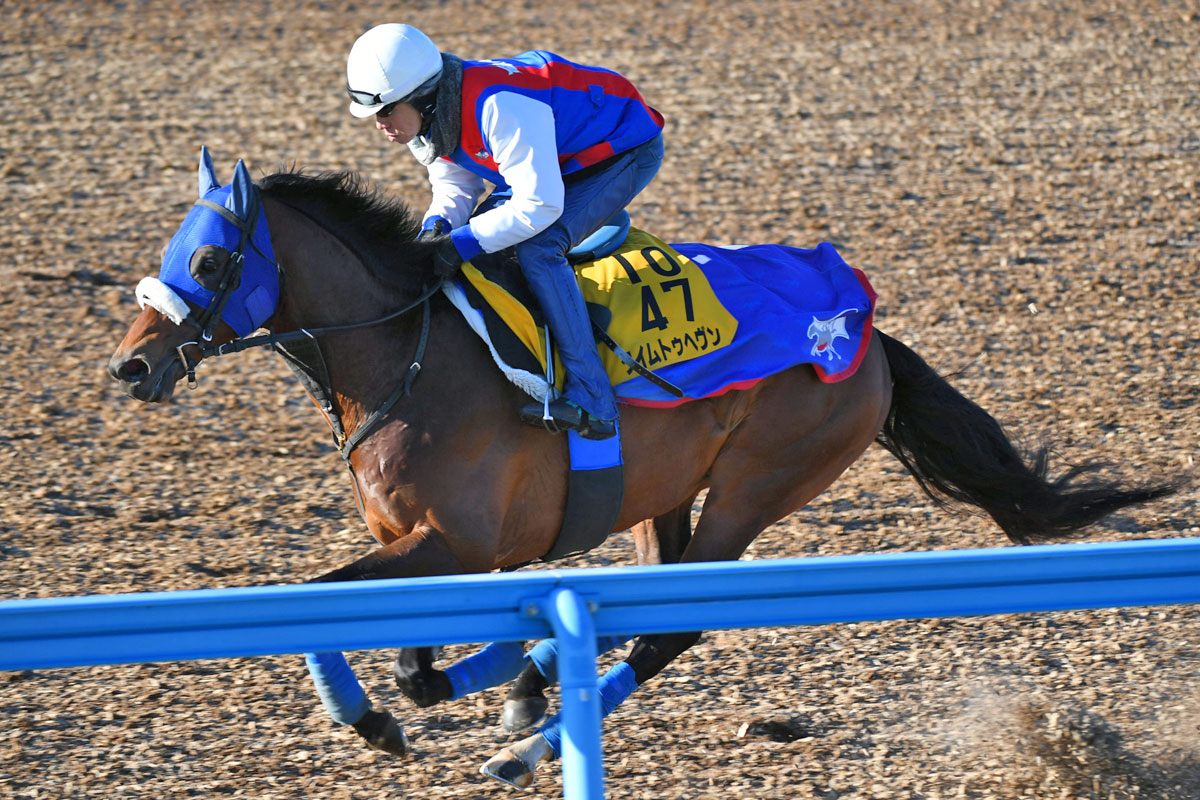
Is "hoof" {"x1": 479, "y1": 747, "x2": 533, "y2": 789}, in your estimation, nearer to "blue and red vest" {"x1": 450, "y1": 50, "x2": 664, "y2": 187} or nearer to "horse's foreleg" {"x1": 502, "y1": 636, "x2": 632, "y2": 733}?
"horse's foreleg" {"x1": 502, "y1": 636, "x2": 632, "y2": 733}

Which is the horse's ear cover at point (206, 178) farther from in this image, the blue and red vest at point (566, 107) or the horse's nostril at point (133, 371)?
the blue and red vest at point (566, 107)

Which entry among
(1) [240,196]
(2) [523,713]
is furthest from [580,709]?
(1) [240,196]

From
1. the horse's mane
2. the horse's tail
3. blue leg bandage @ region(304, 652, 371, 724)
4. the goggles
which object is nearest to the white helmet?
the goggles

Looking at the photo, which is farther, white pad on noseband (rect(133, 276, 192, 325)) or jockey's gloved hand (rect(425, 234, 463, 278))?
jockey's gloved hand (rect(425, 234, 463, 278))

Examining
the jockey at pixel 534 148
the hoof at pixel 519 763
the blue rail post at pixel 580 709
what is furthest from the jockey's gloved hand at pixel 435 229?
the blue rail post at pixel 580 709

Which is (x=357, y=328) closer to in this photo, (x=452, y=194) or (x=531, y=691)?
(x=452, y=194)

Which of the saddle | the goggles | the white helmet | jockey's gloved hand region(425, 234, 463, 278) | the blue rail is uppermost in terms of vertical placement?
the white helmet

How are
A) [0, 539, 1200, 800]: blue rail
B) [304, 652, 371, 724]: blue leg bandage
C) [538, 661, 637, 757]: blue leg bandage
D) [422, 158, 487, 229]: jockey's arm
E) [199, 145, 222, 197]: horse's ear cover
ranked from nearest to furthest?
[0, 539, 1200, 800]: blue rail
[304, 652, 371, 724]: blue leg bandage
[199, 145, 222, 197]: horse's ear cover
[538, 661, 637, 757]: blue leg bandage
[422, 158, 487, 229]: jockey's arm

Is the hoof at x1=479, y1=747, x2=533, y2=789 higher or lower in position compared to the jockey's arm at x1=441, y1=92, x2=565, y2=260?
lower

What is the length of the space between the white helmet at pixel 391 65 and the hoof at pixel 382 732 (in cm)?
171

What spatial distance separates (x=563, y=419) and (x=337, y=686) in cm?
98

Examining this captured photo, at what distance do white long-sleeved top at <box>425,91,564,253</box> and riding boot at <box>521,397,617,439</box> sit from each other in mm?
480

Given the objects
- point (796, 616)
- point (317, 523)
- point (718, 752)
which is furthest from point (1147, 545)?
point (317, 523)

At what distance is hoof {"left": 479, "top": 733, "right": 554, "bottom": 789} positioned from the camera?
3.75 metres
